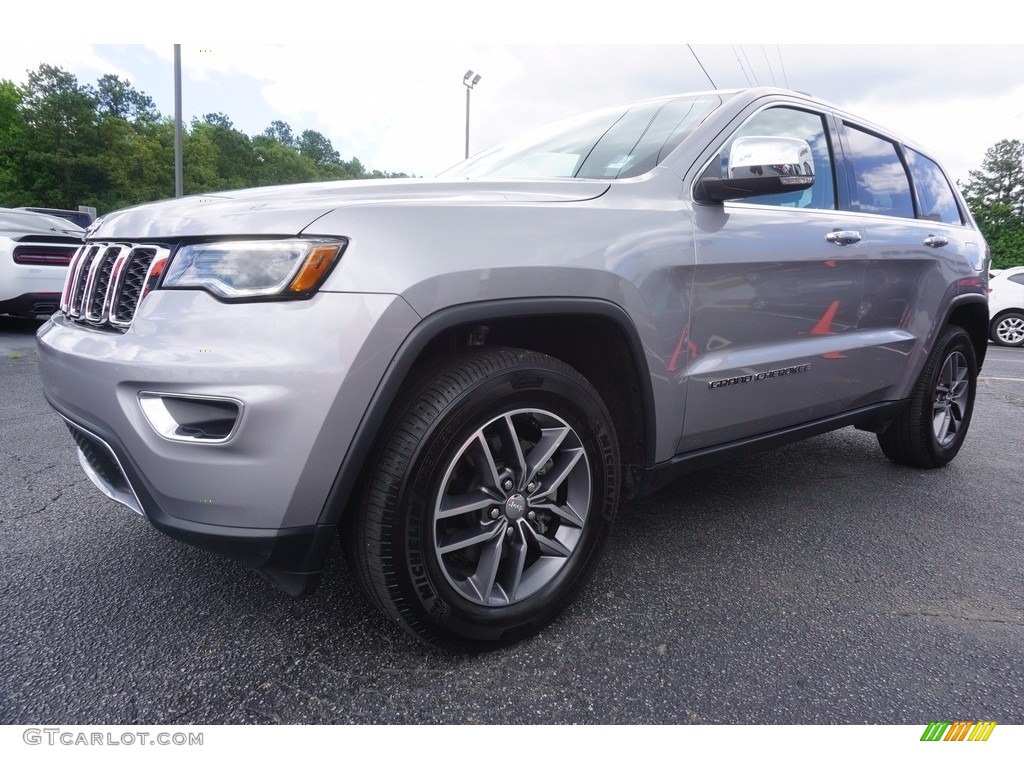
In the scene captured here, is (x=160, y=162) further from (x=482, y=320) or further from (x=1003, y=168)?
(x=1003, y=168)

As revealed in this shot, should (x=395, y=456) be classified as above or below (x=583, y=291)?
below

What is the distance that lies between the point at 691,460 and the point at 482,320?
3.36 ft

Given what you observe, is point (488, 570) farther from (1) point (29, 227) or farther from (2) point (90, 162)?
(2) point (90, 162)

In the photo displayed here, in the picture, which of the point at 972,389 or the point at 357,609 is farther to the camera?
the point at 972,389

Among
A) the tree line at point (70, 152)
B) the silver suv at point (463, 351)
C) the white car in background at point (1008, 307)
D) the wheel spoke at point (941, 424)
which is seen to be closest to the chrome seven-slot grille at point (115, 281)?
the silver suv at point (463, 351)

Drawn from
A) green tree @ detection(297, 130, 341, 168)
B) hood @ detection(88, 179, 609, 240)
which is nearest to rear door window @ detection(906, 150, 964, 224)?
hood @ detection(88, 179, 609, 240)

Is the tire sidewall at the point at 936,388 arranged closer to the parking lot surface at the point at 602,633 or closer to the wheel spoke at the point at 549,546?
the parking lot surface at the point at 602,633

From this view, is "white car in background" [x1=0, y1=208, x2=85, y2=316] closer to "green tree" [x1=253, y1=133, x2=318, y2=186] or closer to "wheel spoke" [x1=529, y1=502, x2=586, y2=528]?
"wheel spoke" [x1=529, y1=502, x2=586, y2=528]

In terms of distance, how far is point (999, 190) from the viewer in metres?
44.3

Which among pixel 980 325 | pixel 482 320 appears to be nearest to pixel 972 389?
pixel 980 325

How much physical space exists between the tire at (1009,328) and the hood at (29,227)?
13.6m

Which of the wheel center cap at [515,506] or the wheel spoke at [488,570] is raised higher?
the wheel center cap at [515,506]

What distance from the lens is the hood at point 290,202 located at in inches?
61.0

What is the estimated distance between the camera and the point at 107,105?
62750 millimetres
